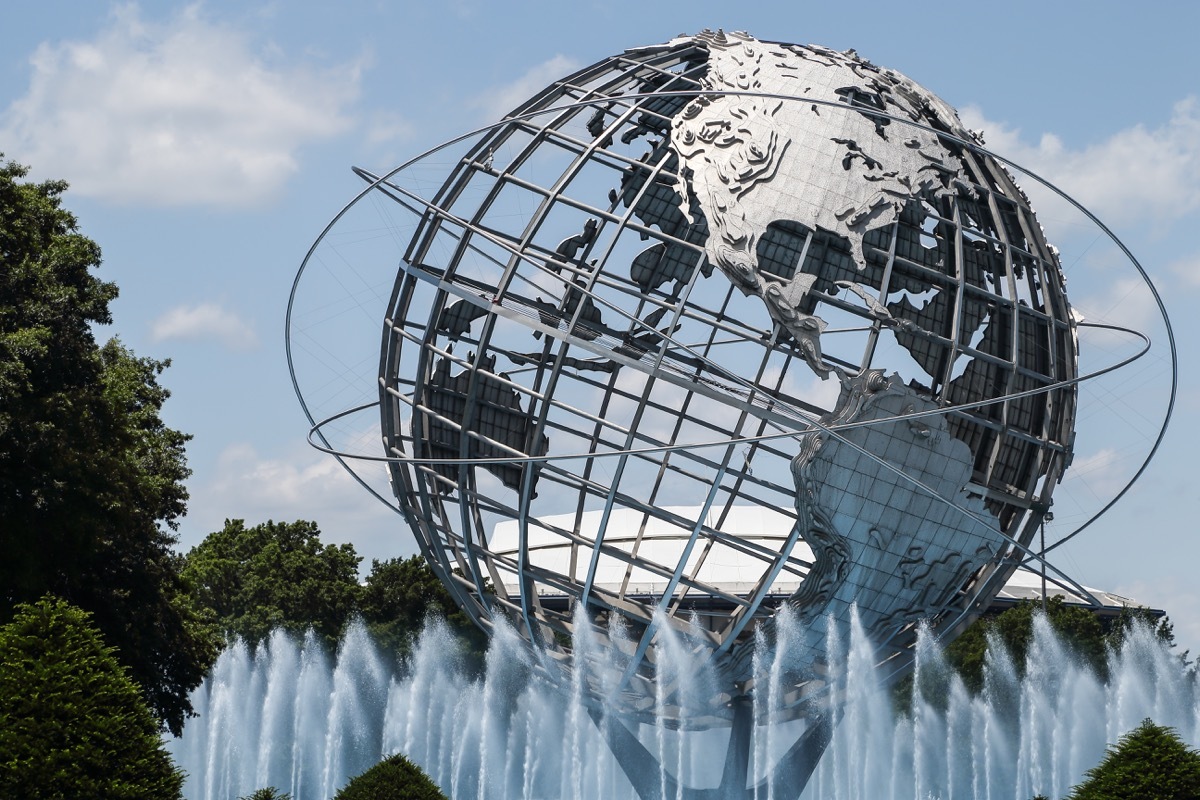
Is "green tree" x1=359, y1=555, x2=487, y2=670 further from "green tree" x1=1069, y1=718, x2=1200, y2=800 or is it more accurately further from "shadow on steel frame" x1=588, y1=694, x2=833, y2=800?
"green tree" x1=1069, y1=718, x2=1200, y2=800

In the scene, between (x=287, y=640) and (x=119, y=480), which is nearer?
(x=119, y=480)

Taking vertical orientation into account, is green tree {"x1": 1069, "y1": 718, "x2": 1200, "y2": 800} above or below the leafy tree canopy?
below

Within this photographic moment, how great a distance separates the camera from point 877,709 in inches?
784

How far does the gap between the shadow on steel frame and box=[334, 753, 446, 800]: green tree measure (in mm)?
3999

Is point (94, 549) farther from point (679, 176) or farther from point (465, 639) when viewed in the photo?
point (465, 639)

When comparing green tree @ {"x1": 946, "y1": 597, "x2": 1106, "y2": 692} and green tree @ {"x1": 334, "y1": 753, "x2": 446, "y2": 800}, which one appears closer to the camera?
green tree @ {"x1": 334, "y1": 753, "x2": 446, "y2": 800}

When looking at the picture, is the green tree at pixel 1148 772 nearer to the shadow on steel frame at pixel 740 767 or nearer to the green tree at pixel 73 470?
the shadow on steel frame at pixel 740 767

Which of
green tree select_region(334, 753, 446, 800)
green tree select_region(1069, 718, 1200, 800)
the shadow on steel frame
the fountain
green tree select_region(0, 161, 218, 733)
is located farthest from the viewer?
green tree select_region(0, 161, 218, 733)

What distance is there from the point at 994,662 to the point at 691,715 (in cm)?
1977

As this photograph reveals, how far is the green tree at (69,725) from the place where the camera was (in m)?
15.2

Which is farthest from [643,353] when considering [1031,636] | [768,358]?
[1031,636]

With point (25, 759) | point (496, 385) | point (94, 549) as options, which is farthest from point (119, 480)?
point (25, 759)

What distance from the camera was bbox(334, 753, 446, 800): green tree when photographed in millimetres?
16344

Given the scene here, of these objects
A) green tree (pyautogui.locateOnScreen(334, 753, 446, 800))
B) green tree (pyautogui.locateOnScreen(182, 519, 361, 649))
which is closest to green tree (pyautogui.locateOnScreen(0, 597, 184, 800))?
green tree (pyautogui.locateOnScreen(334, 753, 446, 800))
